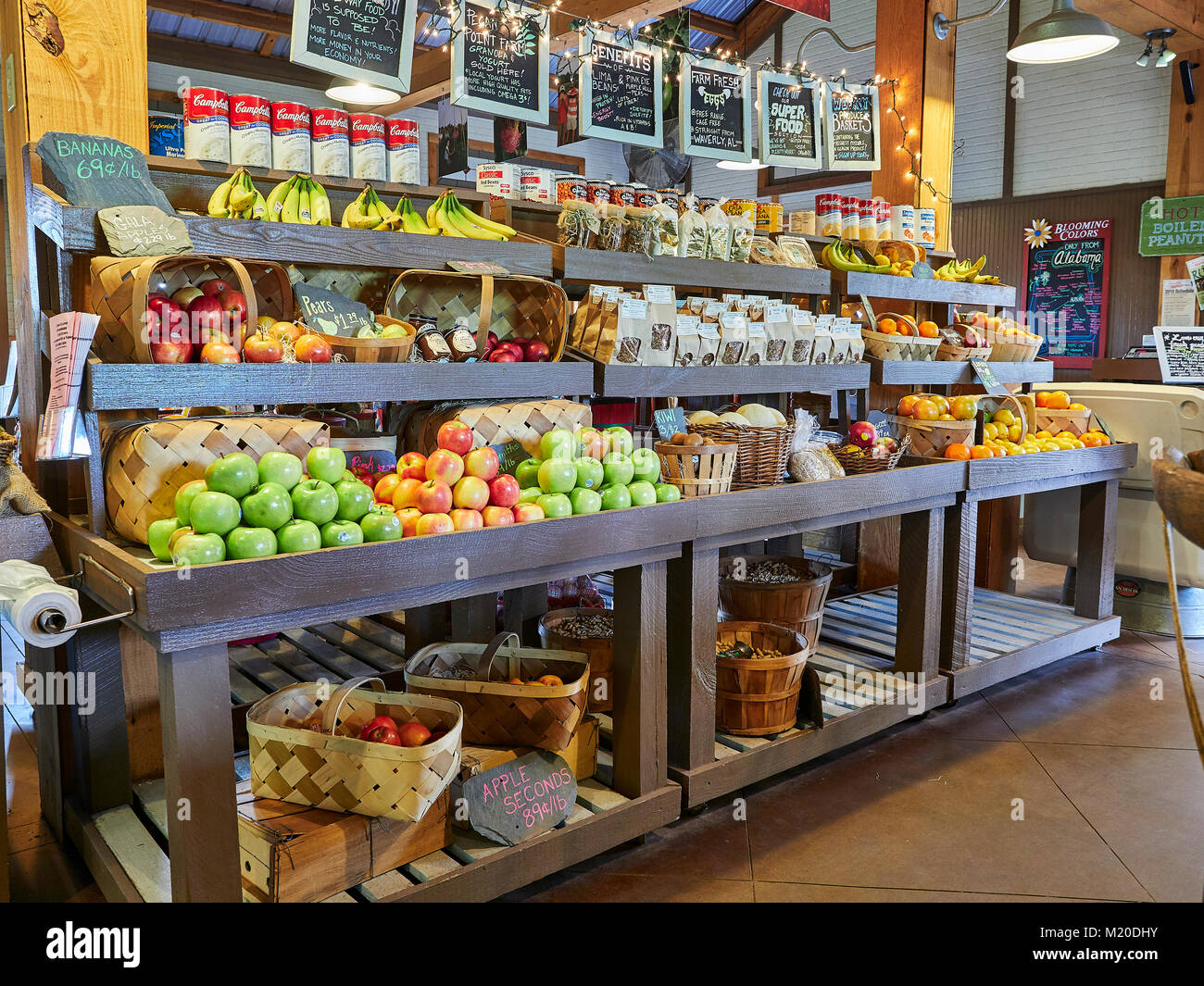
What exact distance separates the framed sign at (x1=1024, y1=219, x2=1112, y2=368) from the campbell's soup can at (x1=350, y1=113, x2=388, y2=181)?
8.14m

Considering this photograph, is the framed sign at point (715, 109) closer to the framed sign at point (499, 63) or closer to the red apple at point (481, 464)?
the framed sign at point (499, 63)

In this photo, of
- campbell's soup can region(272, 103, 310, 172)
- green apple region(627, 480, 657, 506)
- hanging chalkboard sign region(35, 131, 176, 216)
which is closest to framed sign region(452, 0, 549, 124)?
campbell's soup can region(272, 103, 310, 172)

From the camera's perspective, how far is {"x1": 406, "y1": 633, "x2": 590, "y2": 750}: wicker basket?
2.57 meters

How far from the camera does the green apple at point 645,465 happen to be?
2736 mm

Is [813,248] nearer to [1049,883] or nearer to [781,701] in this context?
[781,701]

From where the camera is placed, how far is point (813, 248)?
15.0 feet

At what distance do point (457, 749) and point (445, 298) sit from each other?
1.61m

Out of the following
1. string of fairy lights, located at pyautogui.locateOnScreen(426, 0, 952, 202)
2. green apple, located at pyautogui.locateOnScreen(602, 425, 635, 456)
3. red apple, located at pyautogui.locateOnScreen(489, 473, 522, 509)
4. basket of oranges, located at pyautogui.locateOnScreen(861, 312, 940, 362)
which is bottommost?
red apple, located at pyautogui.locateOnScreen(489, 473, 522, 509)

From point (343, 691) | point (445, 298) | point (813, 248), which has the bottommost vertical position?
point (343, 691)

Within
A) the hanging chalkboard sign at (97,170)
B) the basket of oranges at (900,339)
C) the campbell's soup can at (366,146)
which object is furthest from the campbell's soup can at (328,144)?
the basket of oranges at (900,339)

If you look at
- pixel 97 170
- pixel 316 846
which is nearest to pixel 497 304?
pixel 97 170

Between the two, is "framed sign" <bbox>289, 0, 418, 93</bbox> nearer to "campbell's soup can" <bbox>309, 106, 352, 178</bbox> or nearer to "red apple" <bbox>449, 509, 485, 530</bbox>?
"campbell's soup can" <bbox>309, 106, 352, 178</bbox>

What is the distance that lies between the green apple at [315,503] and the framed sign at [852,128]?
11.4 feet
